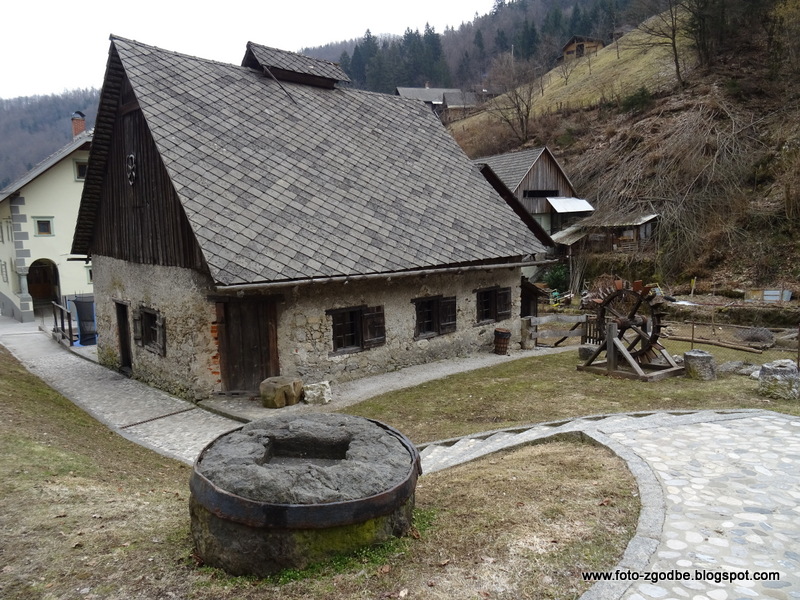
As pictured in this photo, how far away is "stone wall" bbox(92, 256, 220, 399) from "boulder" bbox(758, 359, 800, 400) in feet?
36.5

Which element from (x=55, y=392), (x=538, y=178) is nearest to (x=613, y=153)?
(x=538, y=178)

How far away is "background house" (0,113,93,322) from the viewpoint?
92.3ft

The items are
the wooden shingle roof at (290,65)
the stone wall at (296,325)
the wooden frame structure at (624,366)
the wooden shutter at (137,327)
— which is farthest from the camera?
the wooden shingle roof at (290,65)

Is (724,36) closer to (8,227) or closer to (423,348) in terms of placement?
(423,348)

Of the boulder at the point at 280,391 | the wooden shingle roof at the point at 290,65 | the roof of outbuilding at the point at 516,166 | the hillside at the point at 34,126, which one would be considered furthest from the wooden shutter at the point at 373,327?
the hillside at the point at 34,126

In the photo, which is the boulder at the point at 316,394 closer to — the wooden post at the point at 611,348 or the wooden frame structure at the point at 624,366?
the wooden frame structure at the point at 624,366

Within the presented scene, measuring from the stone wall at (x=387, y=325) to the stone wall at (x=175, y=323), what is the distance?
5.37 feet

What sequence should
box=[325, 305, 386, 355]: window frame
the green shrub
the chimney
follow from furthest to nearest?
the green shrub → the chimney → box=[325, 305, 386, 355]: window frame

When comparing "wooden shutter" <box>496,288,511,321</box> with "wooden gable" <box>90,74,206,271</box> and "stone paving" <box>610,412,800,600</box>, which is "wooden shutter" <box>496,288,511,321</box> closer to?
"wooden gable" <box>90,74,206,271</box>

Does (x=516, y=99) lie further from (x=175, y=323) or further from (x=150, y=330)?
(x=175, y=323)

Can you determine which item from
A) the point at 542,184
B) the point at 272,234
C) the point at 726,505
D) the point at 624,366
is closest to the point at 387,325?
the point at 272,234

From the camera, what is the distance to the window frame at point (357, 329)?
520 inches

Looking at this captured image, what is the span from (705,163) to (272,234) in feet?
93.1

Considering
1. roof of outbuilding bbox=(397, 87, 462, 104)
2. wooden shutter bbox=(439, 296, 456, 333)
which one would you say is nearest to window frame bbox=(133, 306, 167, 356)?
wooden shutter bbox=(439, 296, 456, 333)
